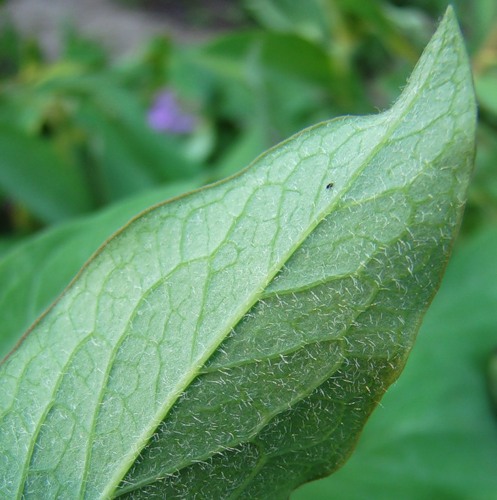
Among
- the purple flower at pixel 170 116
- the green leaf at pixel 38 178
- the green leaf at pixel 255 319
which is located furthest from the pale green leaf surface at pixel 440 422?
the purple flower at pixel 170 116

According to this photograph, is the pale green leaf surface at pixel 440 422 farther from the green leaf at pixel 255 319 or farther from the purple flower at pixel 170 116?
the purple flower at pixel 170 116

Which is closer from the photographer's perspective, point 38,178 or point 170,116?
point 38,178

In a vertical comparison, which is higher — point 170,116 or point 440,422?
point 170,116

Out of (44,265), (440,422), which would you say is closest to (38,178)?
(44,265)

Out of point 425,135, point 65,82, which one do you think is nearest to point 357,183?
point 425,135

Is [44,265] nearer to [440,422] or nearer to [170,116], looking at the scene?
[440,422]

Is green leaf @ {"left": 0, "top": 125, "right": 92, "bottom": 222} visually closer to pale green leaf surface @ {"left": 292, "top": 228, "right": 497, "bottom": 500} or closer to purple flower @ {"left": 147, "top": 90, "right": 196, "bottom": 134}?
purple flower @ {"left": 147, "top": 90, "right": 196, "bottom": 134}
